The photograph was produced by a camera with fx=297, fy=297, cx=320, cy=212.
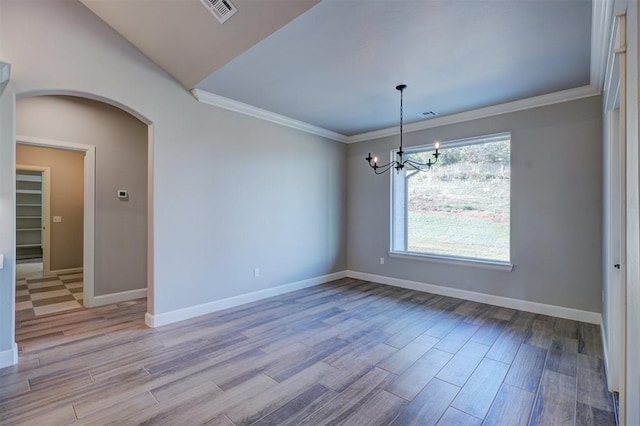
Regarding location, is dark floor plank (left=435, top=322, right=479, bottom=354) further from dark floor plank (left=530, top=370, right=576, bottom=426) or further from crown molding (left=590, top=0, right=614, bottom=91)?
crown molding (left=590, top=0, right=614, bottom=91)

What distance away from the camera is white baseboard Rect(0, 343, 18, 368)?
8.18ft

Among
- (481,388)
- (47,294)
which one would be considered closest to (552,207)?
(481,388)

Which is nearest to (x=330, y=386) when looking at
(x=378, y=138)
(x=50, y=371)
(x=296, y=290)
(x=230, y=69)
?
(x=50, y=371)

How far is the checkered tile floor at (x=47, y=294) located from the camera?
3999 millimetres

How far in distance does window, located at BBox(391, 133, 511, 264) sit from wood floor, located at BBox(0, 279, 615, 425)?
1.10m

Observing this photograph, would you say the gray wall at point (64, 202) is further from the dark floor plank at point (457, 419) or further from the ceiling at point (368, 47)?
the dark floor plank at point (457, 419)

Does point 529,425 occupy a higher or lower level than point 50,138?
lower

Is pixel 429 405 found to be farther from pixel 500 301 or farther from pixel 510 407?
pixel 500 301

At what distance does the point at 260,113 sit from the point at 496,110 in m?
3.40

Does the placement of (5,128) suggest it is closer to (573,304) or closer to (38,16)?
(38,16)

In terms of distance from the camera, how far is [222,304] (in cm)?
405

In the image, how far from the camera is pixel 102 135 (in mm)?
4309

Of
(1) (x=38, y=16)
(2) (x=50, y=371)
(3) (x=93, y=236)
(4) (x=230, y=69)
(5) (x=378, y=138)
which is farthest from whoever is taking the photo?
(5) (x=378, y=138)

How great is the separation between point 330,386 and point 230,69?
10.4 feet
